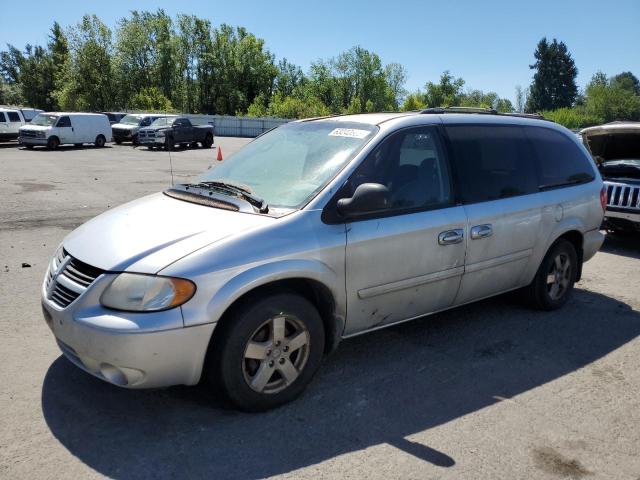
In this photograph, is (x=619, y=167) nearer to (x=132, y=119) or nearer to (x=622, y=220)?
(x=622, y=220)

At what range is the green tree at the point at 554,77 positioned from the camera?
11362 centimetres

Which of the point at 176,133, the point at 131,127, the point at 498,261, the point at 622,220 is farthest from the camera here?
the point at 131,127

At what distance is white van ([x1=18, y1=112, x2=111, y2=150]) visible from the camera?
26109 mm

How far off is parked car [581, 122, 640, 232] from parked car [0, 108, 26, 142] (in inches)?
1075

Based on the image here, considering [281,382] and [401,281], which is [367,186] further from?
[281,382]

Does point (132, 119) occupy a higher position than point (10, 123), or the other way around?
point (132, 119)

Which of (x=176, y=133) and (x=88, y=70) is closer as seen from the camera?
(x=176, y=133)

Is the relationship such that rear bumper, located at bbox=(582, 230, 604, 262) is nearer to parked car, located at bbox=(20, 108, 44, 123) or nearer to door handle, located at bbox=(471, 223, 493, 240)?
door handle, located at bbox=(471, 223, 493, 240)

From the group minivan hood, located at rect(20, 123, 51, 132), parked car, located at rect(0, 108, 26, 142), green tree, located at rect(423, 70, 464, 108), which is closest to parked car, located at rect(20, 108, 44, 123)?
parked car, located at rect(0, 108, 26, 142)

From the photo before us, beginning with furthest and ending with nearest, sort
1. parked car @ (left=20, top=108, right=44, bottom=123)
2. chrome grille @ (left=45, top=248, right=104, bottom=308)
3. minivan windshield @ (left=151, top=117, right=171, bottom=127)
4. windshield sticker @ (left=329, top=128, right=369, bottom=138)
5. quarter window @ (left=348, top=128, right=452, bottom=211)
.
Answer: minivan windshield @ (left=151, top=117, right=171, bottom=127) → parked car @ (left=20, top=108, right=44, bottom=123) → windshield sticker @ (left=329, top=128, right=369, bottom=138) → quarter window @ (left=348, top=128, right=452, bottom=211) → chrome grille @ (left=45, top=248, right=104, bottom=308)

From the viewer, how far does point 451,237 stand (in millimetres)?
4055

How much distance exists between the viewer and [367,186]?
347 cm

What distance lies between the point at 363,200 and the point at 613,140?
674 cm

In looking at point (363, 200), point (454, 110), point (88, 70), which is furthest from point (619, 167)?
point (88, 70)
